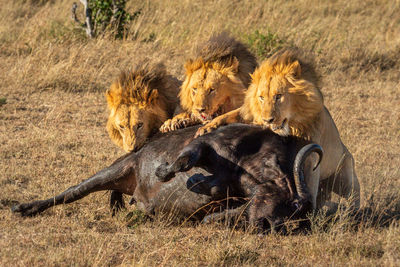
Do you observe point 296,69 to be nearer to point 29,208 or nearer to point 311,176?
point 311,176

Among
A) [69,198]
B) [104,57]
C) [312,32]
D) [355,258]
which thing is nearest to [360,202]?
[355,258]

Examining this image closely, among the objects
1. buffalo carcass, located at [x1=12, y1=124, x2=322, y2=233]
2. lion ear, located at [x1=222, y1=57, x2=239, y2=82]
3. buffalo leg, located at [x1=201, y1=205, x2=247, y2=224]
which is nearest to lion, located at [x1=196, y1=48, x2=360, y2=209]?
buffalo carcass, located at [x1=12, y1=124, x2=322, y2=233]

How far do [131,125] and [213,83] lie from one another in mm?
633

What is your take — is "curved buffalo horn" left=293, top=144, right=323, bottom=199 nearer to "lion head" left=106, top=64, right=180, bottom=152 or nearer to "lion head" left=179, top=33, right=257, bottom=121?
"lion head" left=179, top=33, right=257, bottom=121

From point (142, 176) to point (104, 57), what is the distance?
5.47 meters

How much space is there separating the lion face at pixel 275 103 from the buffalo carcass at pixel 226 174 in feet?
0.36

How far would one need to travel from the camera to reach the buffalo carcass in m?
4.20

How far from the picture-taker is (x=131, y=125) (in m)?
4.87

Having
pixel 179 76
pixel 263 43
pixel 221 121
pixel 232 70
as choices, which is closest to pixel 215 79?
pixel 232 70

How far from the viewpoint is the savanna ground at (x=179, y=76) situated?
417cm

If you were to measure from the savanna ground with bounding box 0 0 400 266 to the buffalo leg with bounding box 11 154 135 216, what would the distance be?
8 cm

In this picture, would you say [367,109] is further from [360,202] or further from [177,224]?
[177,224]

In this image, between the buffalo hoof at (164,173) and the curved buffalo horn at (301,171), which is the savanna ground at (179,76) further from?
the buffalo hoof at (164,173)

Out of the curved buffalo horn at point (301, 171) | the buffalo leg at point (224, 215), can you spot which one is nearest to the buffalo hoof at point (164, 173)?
the buffalo leg at point (224, 215)
